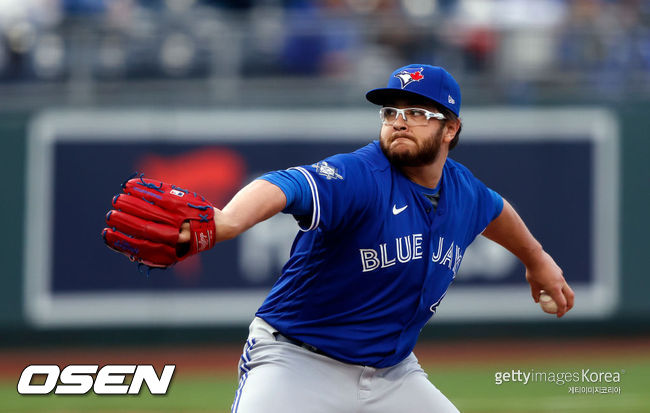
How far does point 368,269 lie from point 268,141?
8132mm

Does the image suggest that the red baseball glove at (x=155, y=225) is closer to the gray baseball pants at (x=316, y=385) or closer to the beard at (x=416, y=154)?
the gray baseball pants at (x=316, y=385)

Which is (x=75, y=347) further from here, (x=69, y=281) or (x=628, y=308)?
(x=628, y=308)

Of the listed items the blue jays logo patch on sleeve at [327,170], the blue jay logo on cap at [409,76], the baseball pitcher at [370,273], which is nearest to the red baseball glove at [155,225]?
the baseball pitcher at [370,273]

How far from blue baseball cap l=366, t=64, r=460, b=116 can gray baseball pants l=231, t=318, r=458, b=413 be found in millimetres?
1181

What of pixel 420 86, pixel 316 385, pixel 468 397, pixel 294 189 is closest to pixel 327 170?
pixel 294 189

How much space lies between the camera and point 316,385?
4168 mm

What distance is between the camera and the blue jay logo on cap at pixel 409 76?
4.30 metres

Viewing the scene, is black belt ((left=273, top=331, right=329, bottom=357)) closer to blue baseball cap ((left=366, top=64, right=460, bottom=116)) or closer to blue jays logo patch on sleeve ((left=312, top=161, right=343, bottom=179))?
blue jays logo patch on sleeve ((left=312, top=161, right=343, bottom=179))

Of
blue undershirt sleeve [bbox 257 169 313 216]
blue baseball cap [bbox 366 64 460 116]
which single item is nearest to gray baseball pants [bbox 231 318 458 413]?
blue undershirt sleeve [bbox 257 169 313 216]

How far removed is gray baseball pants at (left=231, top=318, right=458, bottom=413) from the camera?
4062 mm

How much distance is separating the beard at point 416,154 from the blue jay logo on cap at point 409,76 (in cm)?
23

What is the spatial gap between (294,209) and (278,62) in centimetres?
835

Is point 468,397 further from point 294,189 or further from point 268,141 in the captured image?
point 294,189

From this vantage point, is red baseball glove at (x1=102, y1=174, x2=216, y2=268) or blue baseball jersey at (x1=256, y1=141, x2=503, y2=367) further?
blue baseball jersey at (x1=256, y1=141, x2=503, y2=367)
